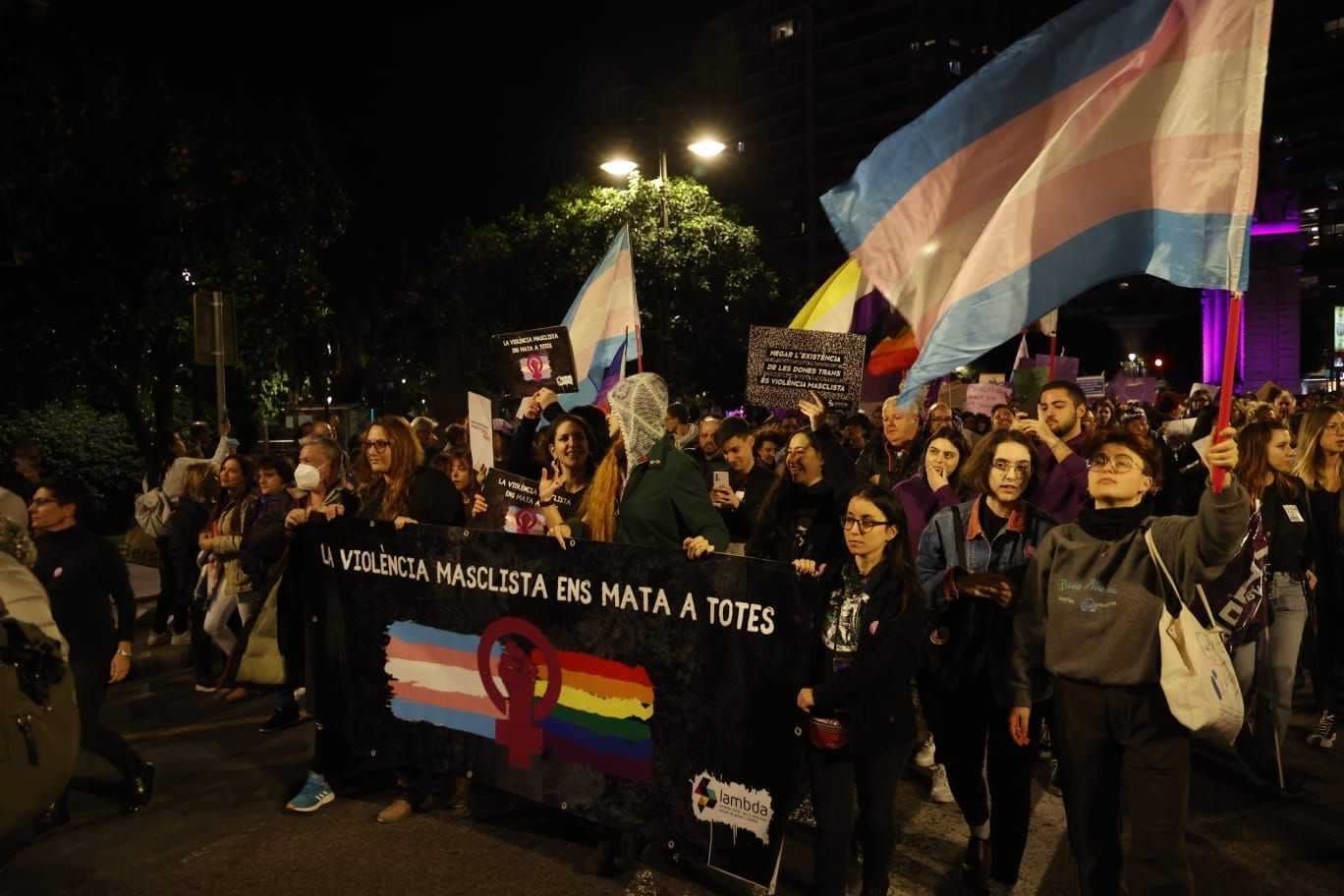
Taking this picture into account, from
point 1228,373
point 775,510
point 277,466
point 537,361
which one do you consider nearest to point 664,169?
point 537,361

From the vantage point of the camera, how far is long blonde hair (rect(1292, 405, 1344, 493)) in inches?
237

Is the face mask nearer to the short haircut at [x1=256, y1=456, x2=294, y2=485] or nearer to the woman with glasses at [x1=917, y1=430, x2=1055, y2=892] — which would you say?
the short haircut at [x1=256, y1=456, x2=294, y2=485]

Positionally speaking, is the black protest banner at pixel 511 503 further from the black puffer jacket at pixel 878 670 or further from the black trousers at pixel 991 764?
the black trousers at pixel 991 764

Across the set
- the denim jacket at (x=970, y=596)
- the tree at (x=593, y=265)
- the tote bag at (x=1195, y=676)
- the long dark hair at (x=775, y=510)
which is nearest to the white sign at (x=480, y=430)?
the long dark hair at (x=775, y=510)

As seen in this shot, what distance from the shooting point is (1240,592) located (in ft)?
16.3

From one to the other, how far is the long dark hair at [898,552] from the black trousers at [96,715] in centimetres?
394

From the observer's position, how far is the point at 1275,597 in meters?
5.35

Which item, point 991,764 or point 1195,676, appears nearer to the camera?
point 1195,676

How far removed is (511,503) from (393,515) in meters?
0.69

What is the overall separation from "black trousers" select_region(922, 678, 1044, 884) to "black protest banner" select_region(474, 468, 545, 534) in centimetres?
234

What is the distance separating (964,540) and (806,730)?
1235 millimetres

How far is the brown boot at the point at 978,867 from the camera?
4.09 m

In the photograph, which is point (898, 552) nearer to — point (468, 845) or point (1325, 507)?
point (468, 845)

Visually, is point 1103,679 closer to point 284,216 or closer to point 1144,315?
point 284,216
